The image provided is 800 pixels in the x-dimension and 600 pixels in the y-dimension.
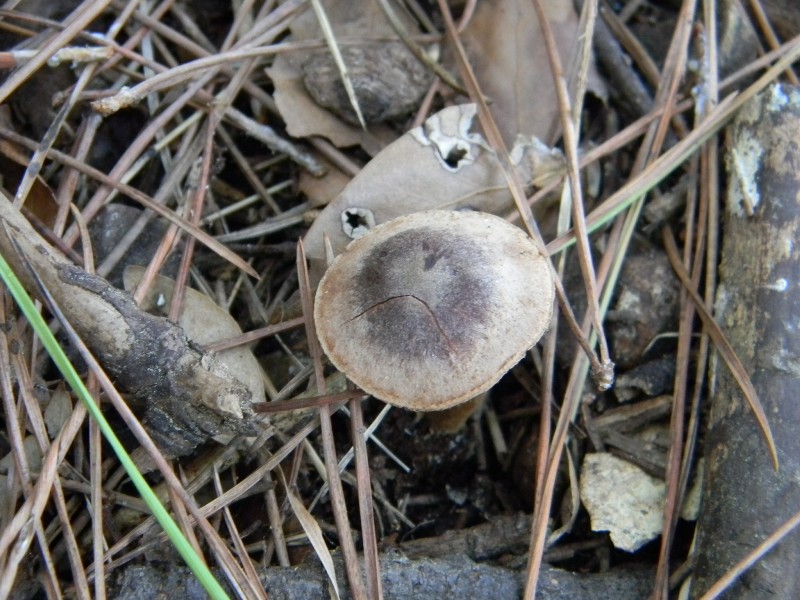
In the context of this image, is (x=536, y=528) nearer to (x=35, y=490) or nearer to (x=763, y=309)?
(x=763, y=309)

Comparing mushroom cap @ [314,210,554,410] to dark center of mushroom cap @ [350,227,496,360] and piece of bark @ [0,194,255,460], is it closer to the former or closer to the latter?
dark center of mushroom cap @ [350,227,496,360]

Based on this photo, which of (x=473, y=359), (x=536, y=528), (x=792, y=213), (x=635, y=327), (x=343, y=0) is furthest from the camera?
(x=343, y=0)

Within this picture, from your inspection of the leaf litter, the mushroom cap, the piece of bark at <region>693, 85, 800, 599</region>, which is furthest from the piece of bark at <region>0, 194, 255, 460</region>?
the piece of bark at <region>693, 85, 800, 599</region>

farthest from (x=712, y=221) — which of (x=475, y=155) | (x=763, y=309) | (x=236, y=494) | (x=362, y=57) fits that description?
(x=236, y=494)

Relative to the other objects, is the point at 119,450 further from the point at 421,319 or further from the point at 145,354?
the point at 421,319

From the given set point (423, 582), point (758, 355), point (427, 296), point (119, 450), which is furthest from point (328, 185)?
point (758, 355)

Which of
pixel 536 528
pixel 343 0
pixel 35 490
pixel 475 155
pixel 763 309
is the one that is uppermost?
pixel 343 0

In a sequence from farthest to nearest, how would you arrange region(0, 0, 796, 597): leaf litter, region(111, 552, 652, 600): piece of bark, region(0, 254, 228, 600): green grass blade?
region(0, 0, 796, 597): leaf litter, region(111, 552, 652, 600): piece of bark, region(0, 254, 228, 600): green grass blade
